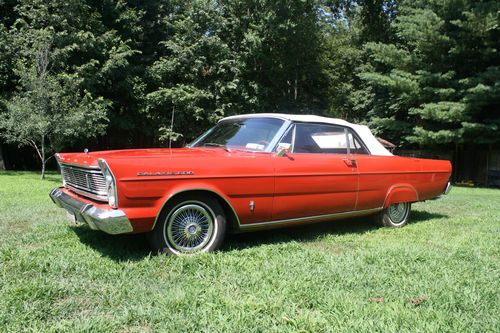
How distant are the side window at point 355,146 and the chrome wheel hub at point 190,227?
7.90 ft

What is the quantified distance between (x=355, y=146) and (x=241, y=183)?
2125mm

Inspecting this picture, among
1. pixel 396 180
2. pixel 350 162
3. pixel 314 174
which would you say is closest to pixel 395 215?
pixel 396 180

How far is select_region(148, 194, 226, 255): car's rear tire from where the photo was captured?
446 centimetres

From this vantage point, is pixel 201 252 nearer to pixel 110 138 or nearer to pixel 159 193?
pixel 159 193

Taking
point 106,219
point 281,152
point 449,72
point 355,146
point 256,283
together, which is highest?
point 449,72

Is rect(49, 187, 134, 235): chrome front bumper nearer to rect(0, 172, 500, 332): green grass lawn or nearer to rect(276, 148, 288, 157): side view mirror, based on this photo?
rect(0, 172, 500, 332): green grass lawn

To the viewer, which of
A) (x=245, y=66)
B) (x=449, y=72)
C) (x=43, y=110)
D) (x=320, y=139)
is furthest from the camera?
(x=245, y=66)

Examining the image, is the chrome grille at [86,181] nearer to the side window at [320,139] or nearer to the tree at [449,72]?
the side window at [320,139]

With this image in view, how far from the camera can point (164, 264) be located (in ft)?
14.1

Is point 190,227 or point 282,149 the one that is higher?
point 282,149

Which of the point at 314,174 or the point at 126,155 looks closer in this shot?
the point at 126,155

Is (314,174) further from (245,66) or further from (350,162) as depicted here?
(245,66)

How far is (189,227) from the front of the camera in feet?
15.1

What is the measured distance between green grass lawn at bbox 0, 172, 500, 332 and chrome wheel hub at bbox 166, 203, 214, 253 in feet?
0.84
